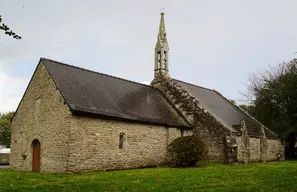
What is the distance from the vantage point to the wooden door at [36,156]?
20578 millimetres

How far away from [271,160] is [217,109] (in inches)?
272

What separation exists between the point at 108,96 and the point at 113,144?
3.83 metres

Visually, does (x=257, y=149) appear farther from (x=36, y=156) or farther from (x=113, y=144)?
(x=36, y=156)

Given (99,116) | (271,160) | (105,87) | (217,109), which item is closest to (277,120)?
(271,160)

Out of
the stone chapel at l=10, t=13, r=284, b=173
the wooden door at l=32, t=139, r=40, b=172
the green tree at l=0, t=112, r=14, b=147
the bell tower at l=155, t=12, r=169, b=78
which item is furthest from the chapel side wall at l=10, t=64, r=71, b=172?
the green tree at l=0, t=112, r=14, b=147

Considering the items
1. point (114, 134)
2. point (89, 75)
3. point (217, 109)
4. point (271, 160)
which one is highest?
point (89, 75)

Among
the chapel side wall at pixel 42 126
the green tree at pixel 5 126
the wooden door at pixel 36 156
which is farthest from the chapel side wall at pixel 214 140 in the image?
the green tree at pixel 5 126

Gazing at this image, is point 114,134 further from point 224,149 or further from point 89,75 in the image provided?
point 224,149

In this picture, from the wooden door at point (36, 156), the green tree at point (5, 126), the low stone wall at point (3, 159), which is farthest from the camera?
the green tree at point (5, 126)

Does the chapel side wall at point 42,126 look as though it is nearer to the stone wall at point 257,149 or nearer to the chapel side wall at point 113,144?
the chapel side wall at point 113,144

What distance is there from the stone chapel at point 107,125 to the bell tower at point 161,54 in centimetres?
168

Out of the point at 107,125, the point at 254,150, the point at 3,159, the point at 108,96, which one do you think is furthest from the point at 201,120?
the point at 3,159

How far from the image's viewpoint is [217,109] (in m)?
30.2

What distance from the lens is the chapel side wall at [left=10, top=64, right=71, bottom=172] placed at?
18.9m
